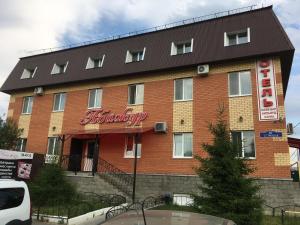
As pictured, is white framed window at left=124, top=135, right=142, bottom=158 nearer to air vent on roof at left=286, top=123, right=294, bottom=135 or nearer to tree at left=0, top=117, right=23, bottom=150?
tree at left=0, top=117, right=23, bottom=150

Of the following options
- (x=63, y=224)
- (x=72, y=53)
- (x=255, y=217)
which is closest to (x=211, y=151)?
(x=255, y=217)

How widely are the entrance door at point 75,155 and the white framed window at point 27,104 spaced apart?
14.1 ft

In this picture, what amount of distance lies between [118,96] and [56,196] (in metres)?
7.20

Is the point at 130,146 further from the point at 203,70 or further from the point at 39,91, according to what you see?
the point at 39,91

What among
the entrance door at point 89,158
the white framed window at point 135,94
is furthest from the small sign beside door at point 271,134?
A: the entrance door at point 89,158

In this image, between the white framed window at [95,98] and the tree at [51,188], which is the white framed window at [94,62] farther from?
the tree at [51,188]

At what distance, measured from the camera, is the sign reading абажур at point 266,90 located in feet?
48.3

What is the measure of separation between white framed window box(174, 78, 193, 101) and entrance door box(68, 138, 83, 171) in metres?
6.56

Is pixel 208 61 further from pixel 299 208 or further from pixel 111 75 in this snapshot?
pixel 299 208

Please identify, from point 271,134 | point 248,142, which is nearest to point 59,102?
point 248,142

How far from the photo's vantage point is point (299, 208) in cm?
1338

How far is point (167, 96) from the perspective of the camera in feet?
56.9

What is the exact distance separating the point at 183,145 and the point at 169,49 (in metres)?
5.26

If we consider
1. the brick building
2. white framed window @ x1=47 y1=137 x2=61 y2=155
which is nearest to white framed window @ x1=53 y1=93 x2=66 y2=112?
the brick building
